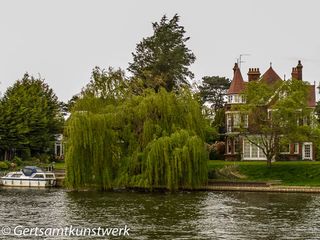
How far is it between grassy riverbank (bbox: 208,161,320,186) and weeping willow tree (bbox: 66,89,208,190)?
21.5 ft

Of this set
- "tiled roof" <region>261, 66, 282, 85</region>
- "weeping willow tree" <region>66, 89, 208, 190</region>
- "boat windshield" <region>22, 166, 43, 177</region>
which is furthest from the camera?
"tiled roof" <region>261, 66, 282, 85</region>

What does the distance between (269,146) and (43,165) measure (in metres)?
25.7

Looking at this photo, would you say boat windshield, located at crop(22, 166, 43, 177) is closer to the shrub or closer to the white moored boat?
the white moored boat

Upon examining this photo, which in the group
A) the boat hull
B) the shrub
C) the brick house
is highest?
the brick house

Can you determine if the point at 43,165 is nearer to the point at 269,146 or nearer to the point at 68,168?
the point at 68,168

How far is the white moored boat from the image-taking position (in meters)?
55.8

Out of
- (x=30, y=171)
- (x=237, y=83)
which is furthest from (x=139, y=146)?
(x=237, y=83)

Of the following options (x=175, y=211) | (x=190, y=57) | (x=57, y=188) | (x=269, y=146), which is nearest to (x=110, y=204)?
(x=175, y=211)

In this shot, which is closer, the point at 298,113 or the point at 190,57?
the point at 298,113

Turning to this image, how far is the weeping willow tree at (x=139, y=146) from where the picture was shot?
1860 inches

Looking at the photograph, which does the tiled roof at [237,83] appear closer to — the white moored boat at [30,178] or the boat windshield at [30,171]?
the white moored boat at [30,178]

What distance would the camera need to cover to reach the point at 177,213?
113ft

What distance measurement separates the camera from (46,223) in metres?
30.4

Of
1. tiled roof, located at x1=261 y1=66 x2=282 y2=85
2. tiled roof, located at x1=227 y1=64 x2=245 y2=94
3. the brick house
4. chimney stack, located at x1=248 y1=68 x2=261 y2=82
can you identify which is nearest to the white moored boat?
the brick house
